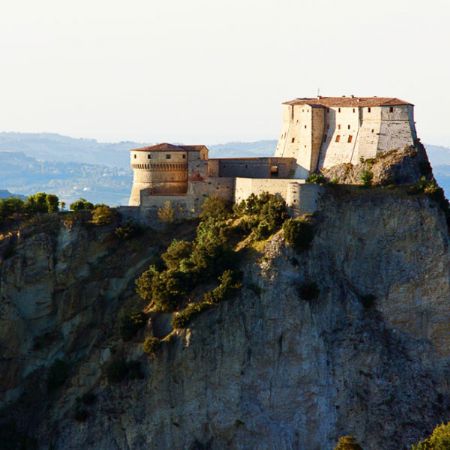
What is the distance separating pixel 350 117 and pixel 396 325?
52.1 ft

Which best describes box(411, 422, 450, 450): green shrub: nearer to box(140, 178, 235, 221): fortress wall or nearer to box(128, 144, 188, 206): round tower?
box(140, 178, 235, 221): fortress wall

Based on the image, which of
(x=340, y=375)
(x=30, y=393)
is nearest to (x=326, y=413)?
(x=340, y=375)

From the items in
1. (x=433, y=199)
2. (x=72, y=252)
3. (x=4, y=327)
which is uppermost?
(x=433, y=199)

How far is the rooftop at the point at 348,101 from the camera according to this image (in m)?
79.2

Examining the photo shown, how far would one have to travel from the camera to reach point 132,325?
245 feet

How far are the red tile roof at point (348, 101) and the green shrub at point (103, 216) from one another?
16.4 m

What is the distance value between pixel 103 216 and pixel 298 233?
16339mm

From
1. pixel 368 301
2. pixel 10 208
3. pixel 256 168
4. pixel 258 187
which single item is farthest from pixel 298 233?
pixel 10 208

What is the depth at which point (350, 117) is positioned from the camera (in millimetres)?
80375

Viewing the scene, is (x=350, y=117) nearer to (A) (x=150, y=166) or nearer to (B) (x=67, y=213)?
(A) (x=150, y=166)

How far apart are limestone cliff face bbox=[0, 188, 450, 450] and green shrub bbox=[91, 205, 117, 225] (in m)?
9.74

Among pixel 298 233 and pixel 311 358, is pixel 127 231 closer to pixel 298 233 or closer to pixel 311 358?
pixel 298 233

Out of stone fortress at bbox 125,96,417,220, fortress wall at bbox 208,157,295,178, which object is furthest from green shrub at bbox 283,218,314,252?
fortress wall at bbox 208,157,295,178

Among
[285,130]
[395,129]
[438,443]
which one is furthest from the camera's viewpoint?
[285,130]
